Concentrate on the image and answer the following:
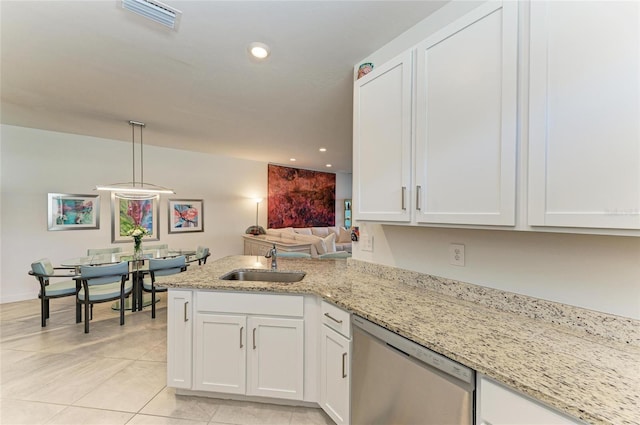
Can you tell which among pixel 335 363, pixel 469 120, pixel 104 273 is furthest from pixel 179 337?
pixel 469 120

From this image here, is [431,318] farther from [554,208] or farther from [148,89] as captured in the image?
[148,89]

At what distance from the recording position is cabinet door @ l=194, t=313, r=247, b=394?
1.93 meters

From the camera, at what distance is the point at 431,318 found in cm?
132

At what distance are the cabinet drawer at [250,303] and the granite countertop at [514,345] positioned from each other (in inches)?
2.4

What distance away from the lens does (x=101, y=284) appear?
3193 mm

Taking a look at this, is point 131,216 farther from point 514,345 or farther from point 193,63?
point 514,345

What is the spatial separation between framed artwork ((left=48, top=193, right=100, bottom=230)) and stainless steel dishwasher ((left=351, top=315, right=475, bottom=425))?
5199mm

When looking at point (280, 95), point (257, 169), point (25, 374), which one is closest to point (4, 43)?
point (280, 95)

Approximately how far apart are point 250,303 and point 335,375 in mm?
725

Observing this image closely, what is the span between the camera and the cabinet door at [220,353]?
76.1 inches

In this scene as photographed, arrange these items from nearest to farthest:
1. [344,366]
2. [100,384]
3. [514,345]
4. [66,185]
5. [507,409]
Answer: [507,409]
[514,345]
[344,366]
[100,384]
[66,185]

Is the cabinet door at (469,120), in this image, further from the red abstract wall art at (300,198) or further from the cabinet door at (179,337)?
the red abstract wall art at (300,198)

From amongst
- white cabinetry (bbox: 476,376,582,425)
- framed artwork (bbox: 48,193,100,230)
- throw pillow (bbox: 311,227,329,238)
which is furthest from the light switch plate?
throw pillow (bbox: 311,227,329,238)

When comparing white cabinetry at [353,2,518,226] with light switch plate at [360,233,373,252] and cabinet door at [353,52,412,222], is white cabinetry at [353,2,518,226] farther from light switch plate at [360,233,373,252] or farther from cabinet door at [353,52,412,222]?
light switch plate at [360,233,373,252]
